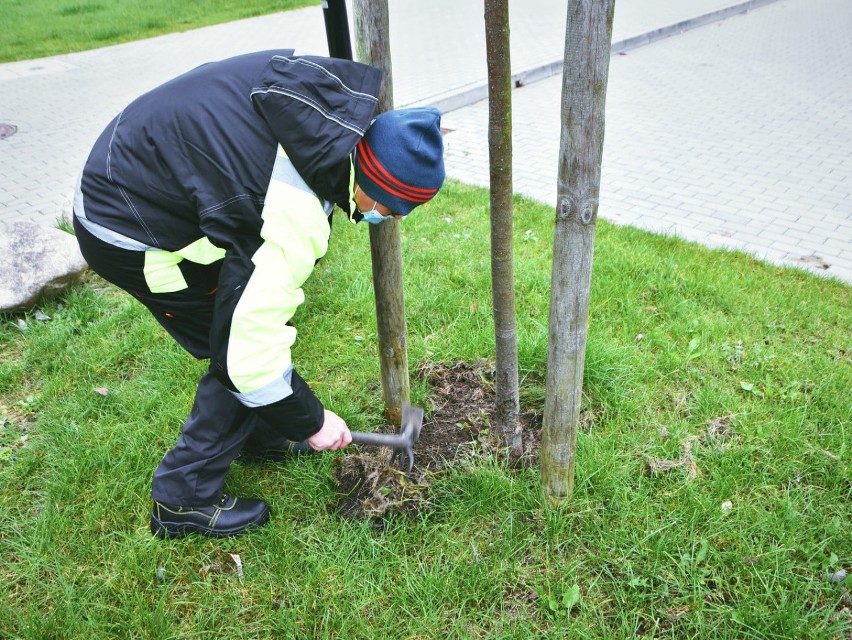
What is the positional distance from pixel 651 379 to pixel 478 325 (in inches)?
34.5

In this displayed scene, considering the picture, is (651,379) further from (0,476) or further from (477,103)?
(477,103)

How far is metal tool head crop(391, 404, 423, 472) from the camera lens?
2.49 metres

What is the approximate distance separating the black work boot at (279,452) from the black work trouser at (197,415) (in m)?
0.27

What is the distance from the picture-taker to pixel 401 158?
76.9 inches

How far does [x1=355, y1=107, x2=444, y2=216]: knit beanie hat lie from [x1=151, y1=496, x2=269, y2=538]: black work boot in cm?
126

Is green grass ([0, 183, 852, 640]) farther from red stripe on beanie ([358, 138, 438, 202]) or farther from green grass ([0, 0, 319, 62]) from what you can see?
green grass ([0, 0, 319, 62])

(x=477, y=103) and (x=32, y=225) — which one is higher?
(x=32, y=225)

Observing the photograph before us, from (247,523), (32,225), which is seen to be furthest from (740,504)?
(32,225)

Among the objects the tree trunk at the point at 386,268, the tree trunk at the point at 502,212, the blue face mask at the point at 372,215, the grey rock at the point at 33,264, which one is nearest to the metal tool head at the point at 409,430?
the tree trunk at the point at 386,268

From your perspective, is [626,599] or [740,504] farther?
[740,504]

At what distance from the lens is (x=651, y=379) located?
311 centimetres

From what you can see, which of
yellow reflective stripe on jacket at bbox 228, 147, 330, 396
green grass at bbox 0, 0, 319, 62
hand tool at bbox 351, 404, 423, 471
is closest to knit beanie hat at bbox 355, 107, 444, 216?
yellow reflective stripe on jacket at bbox 228, 147, 330, 396

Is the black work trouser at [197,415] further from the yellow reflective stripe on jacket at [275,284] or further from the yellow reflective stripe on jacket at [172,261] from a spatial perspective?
the yellow reflective stripe on jacket at [275,284]

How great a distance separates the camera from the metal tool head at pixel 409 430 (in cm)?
249
